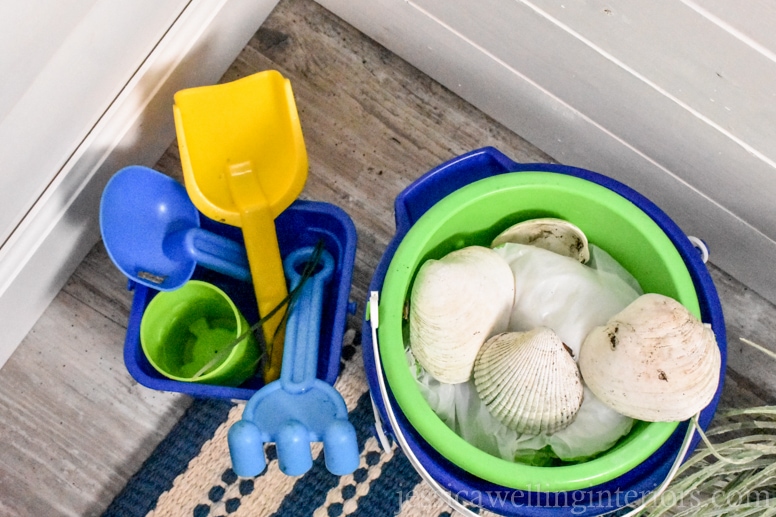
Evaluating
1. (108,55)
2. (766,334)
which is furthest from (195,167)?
(766,334)

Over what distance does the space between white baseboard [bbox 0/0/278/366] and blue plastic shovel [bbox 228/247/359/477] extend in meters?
0.27

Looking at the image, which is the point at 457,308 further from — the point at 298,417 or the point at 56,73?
the point at 56,73

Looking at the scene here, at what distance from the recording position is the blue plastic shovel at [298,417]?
2.14 feet

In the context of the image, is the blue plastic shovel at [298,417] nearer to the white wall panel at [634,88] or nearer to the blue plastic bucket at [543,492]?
the blue plastic bucket at [543,492]

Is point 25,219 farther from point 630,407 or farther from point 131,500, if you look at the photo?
point 630,407

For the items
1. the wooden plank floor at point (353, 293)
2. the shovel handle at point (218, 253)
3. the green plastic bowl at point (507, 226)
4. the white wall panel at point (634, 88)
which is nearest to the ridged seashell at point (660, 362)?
the green plastic bowl at point (507, 226)

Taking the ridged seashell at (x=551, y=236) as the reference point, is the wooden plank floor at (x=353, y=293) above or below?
below

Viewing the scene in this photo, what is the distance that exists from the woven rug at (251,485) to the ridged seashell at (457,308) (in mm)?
220

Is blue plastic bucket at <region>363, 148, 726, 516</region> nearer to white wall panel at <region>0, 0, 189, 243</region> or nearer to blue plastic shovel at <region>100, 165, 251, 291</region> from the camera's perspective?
blue plastic shovel at <region>100, 165, 251, 291</region>

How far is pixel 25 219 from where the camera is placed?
2.28 ft

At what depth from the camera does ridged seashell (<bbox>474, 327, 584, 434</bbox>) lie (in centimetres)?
59

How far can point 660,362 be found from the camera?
568mm

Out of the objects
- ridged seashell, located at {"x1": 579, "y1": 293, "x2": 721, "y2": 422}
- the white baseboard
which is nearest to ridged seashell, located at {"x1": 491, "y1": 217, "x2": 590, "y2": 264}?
ridged seashell, located at {"x1": 579, "y1": 293, "x2": 721, "y2": 422}

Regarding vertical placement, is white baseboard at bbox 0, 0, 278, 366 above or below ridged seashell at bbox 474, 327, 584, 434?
below
